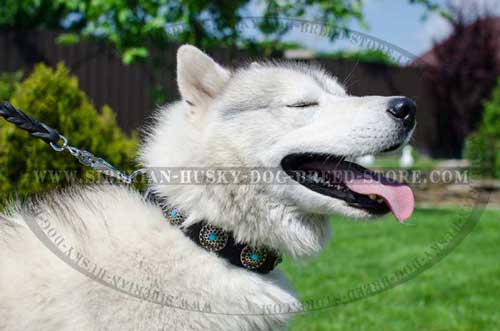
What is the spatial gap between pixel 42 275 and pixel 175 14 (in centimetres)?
414

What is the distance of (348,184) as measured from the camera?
2.62 meters

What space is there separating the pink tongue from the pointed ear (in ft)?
2.60

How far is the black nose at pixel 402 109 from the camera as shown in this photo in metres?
2.51

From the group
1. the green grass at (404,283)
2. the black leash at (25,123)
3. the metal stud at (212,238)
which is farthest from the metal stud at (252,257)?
the black leash at (25,123)

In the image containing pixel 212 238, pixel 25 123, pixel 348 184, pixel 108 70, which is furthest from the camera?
pixel 108 70

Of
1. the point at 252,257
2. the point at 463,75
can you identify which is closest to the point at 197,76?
the point at 252,257

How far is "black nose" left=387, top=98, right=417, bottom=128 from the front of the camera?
2510mm

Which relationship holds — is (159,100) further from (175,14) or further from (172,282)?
(172,282)

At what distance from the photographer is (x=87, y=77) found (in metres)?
10.8

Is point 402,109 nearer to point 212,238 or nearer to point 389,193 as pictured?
point 389,193

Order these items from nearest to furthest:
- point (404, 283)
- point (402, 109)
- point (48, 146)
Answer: point (402, 109) → point (48, 146) → point (404, 283)

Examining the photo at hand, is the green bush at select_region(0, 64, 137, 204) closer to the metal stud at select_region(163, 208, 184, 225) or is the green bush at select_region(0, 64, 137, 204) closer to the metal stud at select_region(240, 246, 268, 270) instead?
the metal stud at select_region(163, 208, 184, 225)

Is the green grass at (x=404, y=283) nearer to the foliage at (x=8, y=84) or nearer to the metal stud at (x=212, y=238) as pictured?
the metal stud at (x=212, y=238)

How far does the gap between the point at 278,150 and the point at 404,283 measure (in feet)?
12.2
